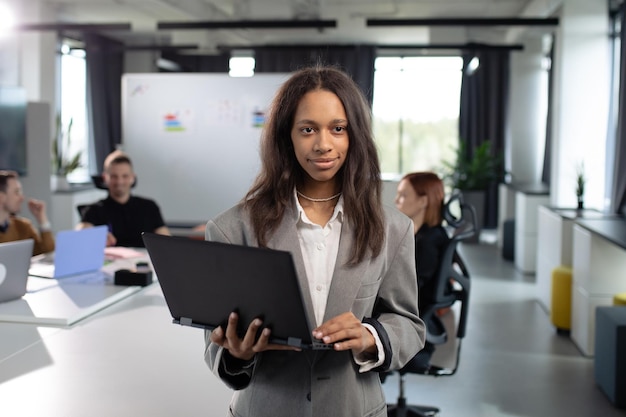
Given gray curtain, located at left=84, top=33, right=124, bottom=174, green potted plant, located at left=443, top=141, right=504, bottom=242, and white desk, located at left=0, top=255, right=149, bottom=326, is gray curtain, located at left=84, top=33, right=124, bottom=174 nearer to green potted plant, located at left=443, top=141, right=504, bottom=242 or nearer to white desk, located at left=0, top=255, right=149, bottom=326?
green potted plant, located at left=443, top=141, right=504, bottom=242

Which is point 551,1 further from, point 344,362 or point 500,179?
point 344,362

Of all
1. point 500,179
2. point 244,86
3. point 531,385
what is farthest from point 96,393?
point 500,179

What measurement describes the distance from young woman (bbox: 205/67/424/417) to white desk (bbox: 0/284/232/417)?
1.62 feet

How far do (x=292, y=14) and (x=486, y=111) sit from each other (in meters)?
3.96

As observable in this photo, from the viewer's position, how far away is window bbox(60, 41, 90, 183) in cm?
1147

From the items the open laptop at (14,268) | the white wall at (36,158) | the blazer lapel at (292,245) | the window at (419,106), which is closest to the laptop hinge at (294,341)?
the blazer lapel at (292,245)

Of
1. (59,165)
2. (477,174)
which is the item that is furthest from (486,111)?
(59,165)

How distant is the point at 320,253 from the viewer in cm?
157

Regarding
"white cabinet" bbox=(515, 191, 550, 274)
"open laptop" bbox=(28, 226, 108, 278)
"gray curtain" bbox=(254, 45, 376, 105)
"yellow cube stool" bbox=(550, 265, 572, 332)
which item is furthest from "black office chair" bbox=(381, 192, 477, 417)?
"gray curtain" bbox=(254, 45, 376, 105)

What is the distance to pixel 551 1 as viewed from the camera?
7.77m

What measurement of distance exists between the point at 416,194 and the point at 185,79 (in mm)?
3716

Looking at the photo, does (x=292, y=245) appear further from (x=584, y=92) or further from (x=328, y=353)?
(x=584, y=92)

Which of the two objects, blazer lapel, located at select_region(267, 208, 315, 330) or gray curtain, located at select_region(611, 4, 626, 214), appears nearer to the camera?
blazer lapel, located at select_region(267, 208, 315, 330)

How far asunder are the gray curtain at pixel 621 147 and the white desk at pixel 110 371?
173 inches
